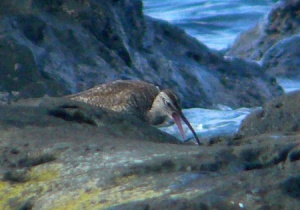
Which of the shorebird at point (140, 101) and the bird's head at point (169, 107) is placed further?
the bird's head at point (169, 107)

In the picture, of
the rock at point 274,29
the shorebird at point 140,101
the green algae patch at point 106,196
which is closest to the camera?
the green algae patch at point 106,196

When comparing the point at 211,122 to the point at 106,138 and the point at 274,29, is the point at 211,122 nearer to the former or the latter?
the point at 106,138

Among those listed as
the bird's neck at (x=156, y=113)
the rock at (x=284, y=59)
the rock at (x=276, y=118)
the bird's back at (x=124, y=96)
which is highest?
the rock at (x=276, y=118)

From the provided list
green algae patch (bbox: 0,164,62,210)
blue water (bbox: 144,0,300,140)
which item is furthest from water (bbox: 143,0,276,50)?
green algae patch (bbox: 0,164,62,210)

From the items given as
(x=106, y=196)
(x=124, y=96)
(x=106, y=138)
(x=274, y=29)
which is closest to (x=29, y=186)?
(x=106, y=196)

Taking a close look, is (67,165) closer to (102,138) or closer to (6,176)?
(6,176)

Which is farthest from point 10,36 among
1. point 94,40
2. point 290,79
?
point 290,79

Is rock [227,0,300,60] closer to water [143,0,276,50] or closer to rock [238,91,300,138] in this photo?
water [143,0,276,50]

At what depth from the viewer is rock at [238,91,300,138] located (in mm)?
A: 7047

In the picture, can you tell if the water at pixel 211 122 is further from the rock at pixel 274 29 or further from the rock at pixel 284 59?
the rock at pixel 274 29

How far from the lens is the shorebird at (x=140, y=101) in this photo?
8531 mm

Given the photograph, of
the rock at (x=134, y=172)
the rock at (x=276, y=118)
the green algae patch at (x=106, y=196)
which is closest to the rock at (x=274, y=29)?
the rock at (x=276, y=118)

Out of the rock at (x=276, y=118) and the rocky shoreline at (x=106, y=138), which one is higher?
the rocky shoreline at (x=106, y=138)

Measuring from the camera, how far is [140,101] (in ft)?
29.7
